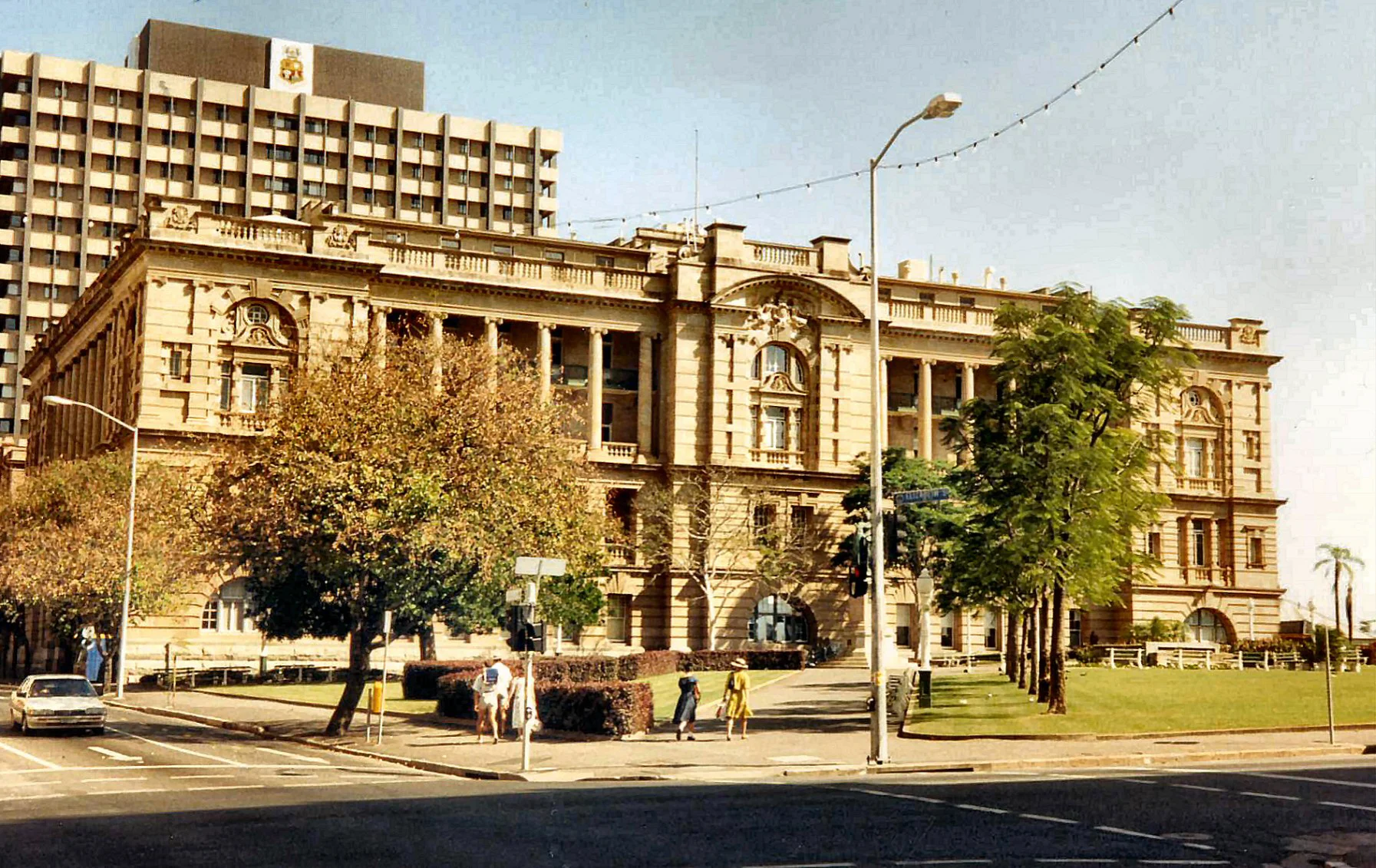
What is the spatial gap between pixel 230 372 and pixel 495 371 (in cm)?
2840

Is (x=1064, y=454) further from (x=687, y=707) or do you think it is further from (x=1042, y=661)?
(x=687, y=707)

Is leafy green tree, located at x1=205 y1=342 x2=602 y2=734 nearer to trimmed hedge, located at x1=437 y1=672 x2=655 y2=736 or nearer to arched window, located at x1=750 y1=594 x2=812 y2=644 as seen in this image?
trimmed hedge, located at x1=437 y1=672 x2=655 y2=736

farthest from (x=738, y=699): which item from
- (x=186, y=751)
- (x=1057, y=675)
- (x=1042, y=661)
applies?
(x=186, y=751)

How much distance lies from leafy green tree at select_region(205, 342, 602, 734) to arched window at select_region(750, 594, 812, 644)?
4129 cm

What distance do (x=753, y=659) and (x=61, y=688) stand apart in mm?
33053

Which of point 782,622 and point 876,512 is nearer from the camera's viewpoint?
point 876,512

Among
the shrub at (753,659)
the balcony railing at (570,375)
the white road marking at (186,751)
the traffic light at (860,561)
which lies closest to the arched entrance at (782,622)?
the shrub at (753,659)

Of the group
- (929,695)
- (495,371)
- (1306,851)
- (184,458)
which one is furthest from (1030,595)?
(184,458)

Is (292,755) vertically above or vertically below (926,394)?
below

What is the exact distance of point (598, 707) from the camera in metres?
37.6

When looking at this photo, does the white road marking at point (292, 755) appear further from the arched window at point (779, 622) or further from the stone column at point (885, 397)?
the stone column at point (885, 397)

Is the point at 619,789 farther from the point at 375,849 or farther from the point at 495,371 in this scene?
the point at 495,371

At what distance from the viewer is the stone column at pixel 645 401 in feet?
274

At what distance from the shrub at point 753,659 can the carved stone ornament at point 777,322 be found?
20341mm
